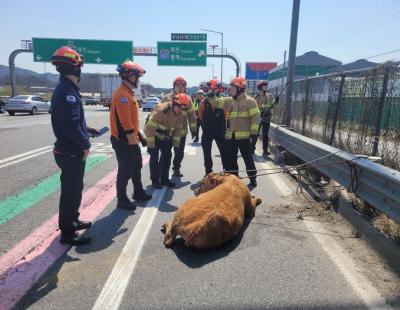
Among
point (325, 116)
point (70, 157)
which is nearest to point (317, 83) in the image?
point (325, 116)

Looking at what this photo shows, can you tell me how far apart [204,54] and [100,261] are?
32.8 m

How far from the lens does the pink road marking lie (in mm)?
3174

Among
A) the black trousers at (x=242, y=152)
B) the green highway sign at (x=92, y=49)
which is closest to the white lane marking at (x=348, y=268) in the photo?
the black trousers at (x=242, y=152)

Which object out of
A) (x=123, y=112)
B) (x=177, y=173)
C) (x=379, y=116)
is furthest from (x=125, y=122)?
(x=379, y=116)

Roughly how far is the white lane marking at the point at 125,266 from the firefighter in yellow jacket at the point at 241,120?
2355 millimetres

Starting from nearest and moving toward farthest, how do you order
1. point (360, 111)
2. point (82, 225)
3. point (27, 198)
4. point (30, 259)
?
point (30, 259) → point (82, 225) → point (27, 198) → point (360, 111)

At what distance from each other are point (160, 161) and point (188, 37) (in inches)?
1172

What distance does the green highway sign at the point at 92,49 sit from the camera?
33062 millimetres

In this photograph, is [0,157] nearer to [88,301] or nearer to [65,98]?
[65,98]

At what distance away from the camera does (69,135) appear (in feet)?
13.0

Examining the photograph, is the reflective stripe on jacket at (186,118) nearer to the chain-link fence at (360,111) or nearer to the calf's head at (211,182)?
the calf's head at (211,182)

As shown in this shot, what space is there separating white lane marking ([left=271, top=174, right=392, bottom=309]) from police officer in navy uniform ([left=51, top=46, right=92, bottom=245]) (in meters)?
2.66

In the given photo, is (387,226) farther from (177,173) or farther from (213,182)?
(177,173)

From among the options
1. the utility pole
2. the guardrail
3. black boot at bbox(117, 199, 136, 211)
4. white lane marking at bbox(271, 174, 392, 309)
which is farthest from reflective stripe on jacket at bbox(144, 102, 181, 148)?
the utility pole
